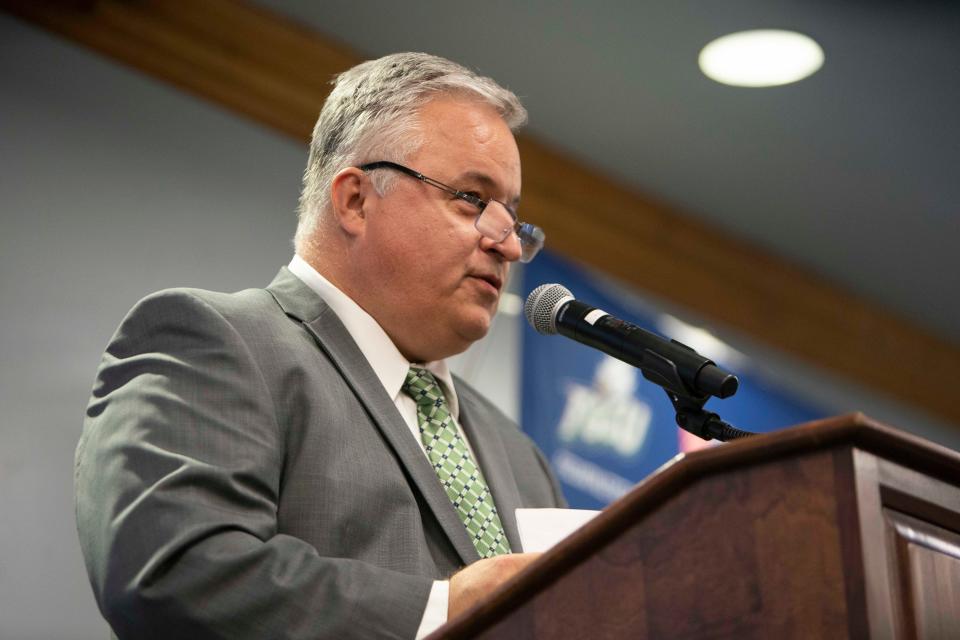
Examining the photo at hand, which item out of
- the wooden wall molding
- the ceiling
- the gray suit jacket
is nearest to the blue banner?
the wooden wall molding

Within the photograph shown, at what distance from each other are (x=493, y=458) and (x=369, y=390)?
1.18 ft

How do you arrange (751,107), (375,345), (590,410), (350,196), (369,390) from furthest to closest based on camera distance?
(751,107) → (590,410) → (350,196) → (375,345) → (369,390)

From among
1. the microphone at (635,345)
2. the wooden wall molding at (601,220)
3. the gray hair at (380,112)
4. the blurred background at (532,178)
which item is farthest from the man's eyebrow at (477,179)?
the wooden wall molding at (601,220)

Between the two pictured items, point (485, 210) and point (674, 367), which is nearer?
point (674, 367)

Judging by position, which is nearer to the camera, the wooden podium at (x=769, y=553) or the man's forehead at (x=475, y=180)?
the wooden podium at (x=769, y=553)

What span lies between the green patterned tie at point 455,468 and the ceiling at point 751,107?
194cm

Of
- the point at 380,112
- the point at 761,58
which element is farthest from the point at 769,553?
the point at 761,58

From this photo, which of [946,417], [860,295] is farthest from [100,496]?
[946,417]

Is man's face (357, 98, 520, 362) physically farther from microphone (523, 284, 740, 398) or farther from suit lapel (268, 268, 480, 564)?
microphone (523, 284, 740, 398)

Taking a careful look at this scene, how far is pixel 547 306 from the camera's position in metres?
1.90

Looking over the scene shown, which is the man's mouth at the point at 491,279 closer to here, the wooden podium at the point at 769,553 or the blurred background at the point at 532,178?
the wooden podium at the point at 769,553

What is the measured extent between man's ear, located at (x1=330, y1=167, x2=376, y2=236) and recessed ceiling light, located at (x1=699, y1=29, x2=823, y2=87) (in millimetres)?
1916

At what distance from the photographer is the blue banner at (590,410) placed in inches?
159

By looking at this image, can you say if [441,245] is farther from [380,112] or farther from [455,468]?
[455,468]
